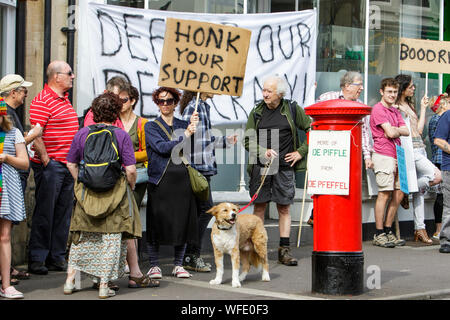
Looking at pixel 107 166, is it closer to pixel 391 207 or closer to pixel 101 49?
pixel 101 49

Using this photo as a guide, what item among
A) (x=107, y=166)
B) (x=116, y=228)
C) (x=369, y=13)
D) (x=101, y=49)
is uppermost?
(x=369, y=13)

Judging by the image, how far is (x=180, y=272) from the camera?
8.13 meters

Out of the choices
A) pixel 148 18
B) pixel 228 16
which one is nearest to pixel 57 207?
pixel 148 18

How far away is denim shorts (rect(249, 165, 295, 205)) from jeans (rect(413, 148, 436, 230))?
3.16 meters

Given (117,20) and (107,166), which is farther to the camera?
(117,20)

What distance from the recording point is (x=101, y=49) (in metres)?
8.92

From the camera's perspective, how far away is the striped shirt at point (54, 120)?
809cm

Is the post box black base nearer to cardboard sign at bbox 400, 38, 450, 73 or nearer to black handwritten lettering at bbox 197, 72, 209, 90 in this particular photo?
black handwritten lettering at bbox 197, 72, 209, 90

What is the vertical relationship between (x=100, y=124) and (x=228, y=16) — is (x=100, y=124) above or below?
below

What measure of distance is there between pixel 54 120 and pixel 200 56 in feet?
5.35

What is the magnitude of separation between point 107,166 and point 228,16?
3721 mm

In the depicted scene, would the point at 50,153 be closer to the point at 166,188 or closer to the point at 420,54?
the point at 166,188

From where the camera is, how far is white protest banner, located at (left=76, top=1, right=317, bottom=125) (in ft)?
29.3
